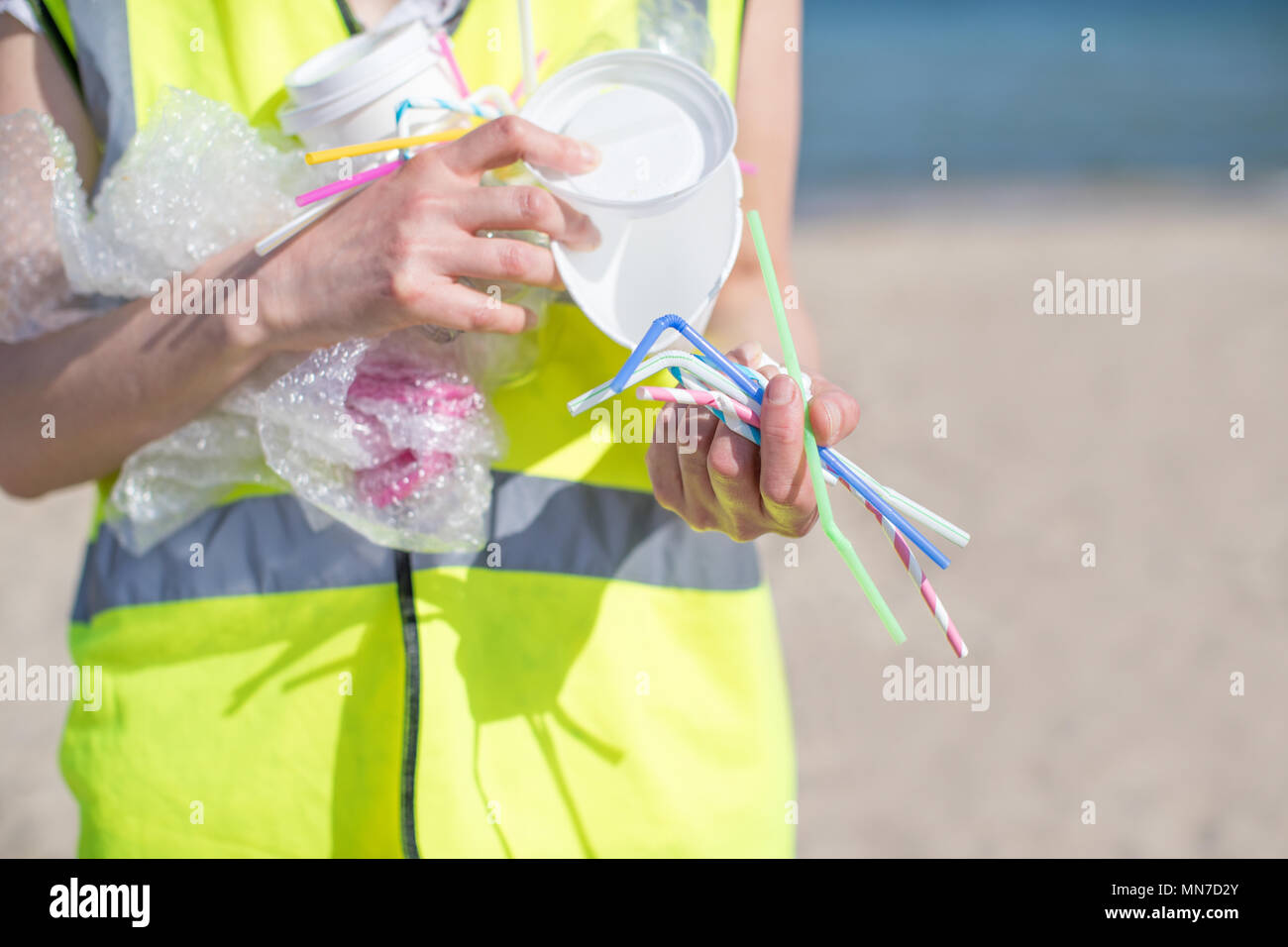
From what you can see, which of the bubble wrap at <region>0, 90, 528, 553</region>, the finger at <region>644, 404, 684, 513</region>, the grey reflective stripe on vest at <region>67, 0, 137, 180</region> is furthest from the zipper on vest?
the grey reflective stripe on vest at <region>67, 0, 137, 180</region>

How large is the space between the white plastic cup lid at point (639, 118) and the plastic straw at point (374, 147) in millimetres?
98

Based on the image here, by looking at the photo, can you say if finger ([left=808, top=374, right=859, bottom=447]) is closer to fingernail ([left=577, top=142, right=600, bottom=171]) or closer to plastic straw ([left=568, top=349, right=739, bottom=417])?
plastic straw ([left=568, top=349, right=739, bottom=417])

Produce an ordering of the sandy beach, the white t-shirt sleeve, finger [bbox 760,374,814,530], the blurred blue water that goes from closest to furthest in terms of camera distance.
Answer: finger [bbox 760,374,814,530]
the white t-shirt sleeve
the sandy beach
the blurred blue water

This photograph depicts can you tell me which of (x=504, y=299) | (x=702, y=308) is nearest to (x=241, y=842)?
(x=504, y=299)

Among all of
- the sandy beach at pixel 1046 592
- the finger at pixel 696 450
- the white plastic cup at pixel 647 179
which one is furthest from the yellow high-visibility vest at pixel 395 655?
the sandy beach at pixel 1046 592

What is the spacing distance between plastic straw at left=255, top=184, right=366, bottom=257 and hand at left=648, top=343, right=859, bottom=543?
424mm

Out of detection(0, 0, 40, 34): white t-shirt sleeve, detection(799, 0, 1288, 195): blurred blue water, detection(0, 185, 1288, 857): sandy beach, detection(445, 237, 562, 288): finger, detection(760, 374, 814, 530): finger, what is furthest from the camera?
detection(799, 0, 1288, 195): blurred blue water

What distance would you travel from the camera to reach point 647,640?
3.92ft

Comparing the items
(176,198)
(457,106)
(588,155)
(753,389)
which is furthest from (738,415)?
(176,198)

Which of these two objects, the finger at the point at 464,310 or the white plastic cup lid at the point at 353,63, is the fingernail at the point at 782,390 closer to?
the finger at the point at 464,310

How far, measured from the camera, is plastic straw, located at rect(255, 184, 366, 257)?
103 cm

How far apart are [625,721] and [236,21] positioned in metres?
0.94

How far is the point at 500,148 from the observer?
963mm

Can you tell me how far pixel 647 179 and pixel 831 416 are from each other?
13.9 inches
